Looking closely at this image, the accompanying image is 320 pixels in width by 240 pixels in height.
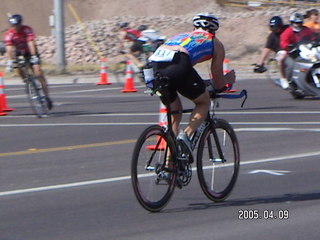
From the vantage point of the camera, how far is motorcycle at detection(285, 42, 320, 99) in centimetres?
1827

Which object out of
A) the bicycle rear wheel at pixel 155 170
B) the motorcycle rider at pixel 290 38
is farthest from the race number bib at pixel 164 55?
the motorcycle rider at pixel 290 38

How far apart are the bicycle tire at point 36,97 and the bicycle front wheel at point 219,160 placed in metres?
8.40

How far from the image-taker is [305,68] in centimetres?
1834

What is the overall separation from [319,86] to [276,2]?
39.2 metres

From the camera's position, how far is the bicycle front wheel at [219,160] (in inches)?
331

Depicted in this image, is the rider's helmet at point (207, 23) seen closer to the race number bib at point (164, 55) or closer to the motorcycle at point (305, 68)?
the race number bib at point (164, 55)

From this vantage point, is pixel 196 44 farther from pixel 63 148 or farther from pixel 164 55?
pixel 63 148

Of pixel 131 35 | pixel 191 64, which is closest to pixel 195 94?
pixel 191 64

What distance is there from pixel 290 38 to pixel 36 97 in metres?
6.09

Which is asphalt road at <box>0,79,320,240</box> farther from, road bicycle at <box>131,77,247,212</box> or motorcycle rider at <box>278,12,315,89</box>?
motorcycle rider at <box>278,12,315,89</box>

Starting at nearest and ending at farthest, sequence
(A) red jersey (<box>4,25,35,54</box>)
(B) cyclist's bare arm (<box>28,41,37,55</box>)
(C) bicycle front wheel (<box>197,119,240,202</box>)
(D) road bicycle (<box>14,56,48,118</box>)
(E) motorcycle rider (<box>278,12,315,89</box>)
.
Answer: (C) bicycle front wheel (<box>197,119,240,202</box>) < (D) road bicycle (<box>14,56,48,118</box>) < (B) cyclist's bare arm (<box>28,41,37,55</box>) < (A) red jersey (<box>4,25,35,54</box>) < (E) motorcycle rider (<box>278,12,315,89</box>)

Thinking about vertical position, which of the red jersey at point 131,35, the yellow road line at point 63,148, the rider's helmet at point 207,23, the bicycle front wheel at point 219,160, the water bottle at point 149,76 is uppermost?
the rider's helmet at point 207,23

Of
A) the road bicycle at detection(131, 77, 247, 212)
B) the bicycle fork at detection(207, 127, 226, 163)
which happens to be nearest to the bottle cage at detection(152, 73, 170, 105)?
the road bicycle at detection(131, 77, 247, 212)

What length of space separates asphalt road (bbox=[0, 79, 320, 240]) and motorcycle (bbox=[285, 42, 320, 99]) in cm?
106
